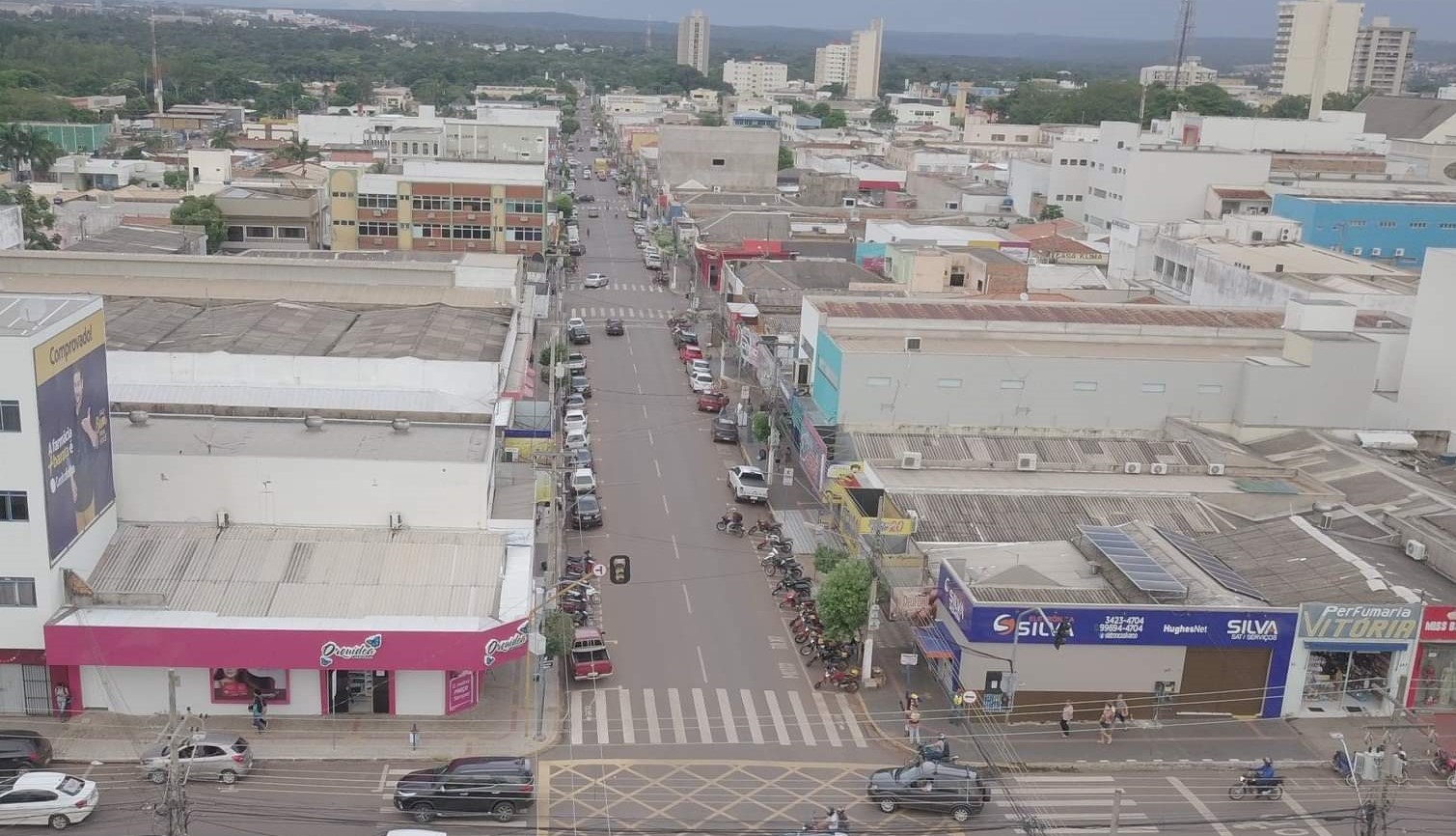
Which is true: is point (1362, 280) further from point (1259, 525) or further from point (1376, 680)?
point (1376, 680)

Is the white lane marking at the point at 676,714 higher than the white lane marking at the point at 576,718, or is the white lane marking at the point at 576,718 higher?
the white lane marking at the point at 676,714

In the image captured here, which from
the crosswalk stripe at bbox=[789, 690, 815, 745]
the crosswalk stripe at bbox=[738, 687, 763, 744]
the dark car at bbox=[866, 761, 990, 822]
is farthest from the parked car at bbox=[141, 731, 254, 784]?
the dark car at bbox=[866, 761, 990, 822]

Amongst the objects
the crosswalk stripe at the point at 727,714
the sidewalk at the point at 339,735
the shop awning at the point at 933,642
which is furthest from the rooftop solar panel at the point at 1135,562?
the sidewalk at the point at 339,735

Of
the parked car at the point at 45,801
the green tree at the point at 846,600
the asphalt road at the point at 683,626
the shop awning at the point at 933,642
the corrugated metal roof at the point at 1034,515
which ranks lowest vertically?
the asphalt road at the point at 683,626

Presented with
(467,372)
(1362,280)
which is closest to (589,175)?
(1362,280)

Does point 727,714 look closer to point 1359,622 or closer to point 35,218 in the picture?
point 1359,622

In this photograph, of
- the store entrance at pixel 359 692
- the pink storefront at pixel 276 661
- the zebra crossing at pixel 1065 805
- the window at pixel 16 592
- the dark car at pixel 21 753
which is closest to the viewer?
the dark car at pixel 21 753

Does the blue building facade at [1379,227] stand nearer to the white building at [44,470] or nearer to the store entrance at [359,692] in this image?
the store entrance at [359,692]

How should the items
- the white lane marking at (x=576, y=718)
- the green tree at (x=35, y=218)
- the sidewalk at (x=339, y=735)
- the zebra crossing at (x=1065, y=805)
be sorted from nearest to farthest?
the zebra crossing at (x=1065, y=805) → the sidewalk at (x=339, y=735) → the white lane marking at (x=576, y=718) → the green tree at (x=35, y=218)
